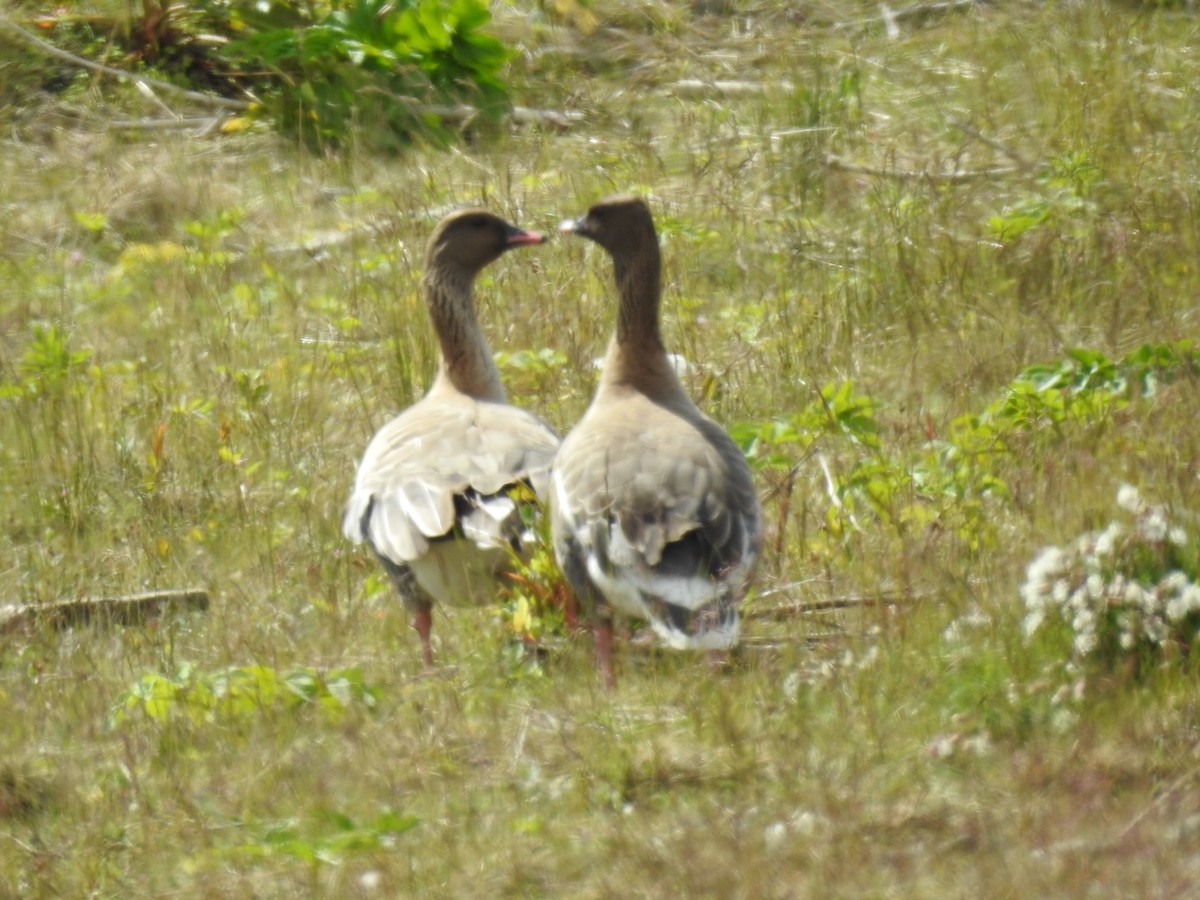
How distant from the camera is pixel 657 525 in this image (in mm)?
5578

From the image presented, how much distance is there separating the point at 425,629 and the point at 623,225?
1.89 metres

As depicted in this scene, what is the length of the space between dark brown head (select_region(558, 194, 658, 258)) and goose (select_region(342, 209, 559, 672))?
72cm

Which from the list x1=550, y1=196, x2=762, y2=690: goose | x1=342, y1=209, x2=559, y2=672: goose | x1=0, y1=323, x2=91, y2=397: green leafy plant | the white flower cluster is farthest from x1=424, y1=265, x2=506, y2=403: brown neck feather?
the white flower cluster

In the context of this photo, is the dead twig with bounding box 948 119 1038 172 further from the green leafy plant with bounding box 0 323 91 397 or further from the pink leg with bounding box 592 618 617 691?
the green leafy plant with bounding box 0 323 91 397

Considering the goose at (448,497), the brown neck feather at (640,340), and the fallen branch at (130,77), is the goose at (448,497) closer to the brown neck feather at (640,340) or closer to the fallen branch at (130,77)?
the brown neck feather at (640,340)

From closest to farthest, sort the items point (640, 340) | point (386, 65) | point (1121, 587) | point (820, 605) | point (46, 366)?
point (1121, 587) < point (820, 605) < point (640, 340) < point (46, 366) < point (386, 65)

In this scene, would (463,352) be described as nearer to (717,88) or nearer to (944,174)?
(944,174)

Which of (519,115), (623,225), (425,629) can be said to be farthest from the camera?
(519,115)

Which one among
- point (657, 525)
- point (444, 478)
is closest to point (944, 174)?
point (444, 478)

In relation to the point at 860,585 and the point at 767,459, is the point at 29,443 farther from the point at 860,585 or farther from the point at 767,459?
the point at 860,585

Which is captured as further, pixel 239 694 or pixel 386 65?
pixel 386 65

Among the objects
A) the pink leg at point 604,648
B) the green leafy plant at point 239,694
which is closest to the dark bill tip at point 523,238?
the pink leg at point 604,648

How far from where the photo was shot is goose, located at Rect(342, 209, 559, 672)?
236 inches

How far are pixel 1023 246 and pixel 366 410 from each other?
2.95 metres
